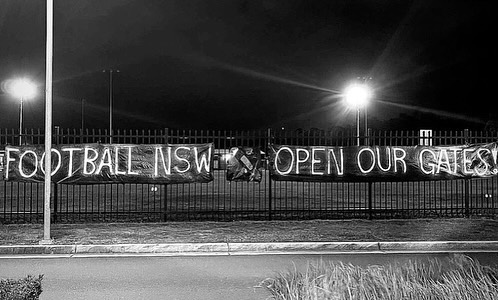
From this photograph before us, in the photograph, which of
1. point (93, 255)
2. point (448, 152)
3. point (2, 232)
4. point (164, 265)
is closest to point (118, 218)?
point (2, 232)

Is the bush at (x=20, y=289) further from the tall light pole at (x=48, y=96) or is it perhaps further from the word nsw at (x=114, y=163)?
the word nsw at (x=114, y=163)

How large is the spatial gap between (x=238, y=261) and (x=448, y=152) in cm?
831

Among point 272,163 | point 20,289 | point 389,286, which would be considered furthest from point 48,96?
point 389,286

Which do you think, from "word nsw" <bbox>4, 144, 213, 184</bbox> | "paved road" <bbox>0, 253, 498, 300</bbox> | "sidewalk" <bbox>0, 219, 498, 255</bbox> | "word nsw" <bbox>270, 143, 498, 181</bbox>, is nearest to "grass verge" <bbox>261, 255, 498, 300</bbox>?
"paved road" <bbox>0, 253, 498, 300</bbox>

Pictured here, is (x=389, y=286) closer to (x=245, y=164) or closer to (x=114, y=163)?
(x=245, y=164)

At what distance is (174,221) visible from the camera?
1502cm

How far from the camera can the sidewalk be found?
36.5 feet

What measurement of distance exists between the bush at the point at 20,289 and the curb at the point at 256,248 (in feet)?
20.1

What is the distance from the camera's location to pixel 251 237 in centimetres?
1217

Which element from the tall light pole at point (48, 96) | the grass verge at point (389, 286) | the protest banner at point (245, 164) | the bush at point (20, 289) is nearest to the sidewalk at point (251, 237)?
the tall light pole at point (48, 96)

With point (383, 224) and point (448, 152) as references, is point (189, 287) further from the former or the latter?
point (448, 152)

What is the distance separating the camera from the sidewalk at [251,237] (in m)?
11.1

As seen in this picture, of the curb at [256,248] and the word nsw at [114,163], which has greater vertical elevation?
the word nsw at [114,163]

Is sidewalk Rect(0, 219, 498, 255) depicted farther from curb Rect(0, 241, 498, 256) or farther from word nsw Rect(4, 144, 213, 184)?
word nsw Rect(4, 144, 213, 184)
